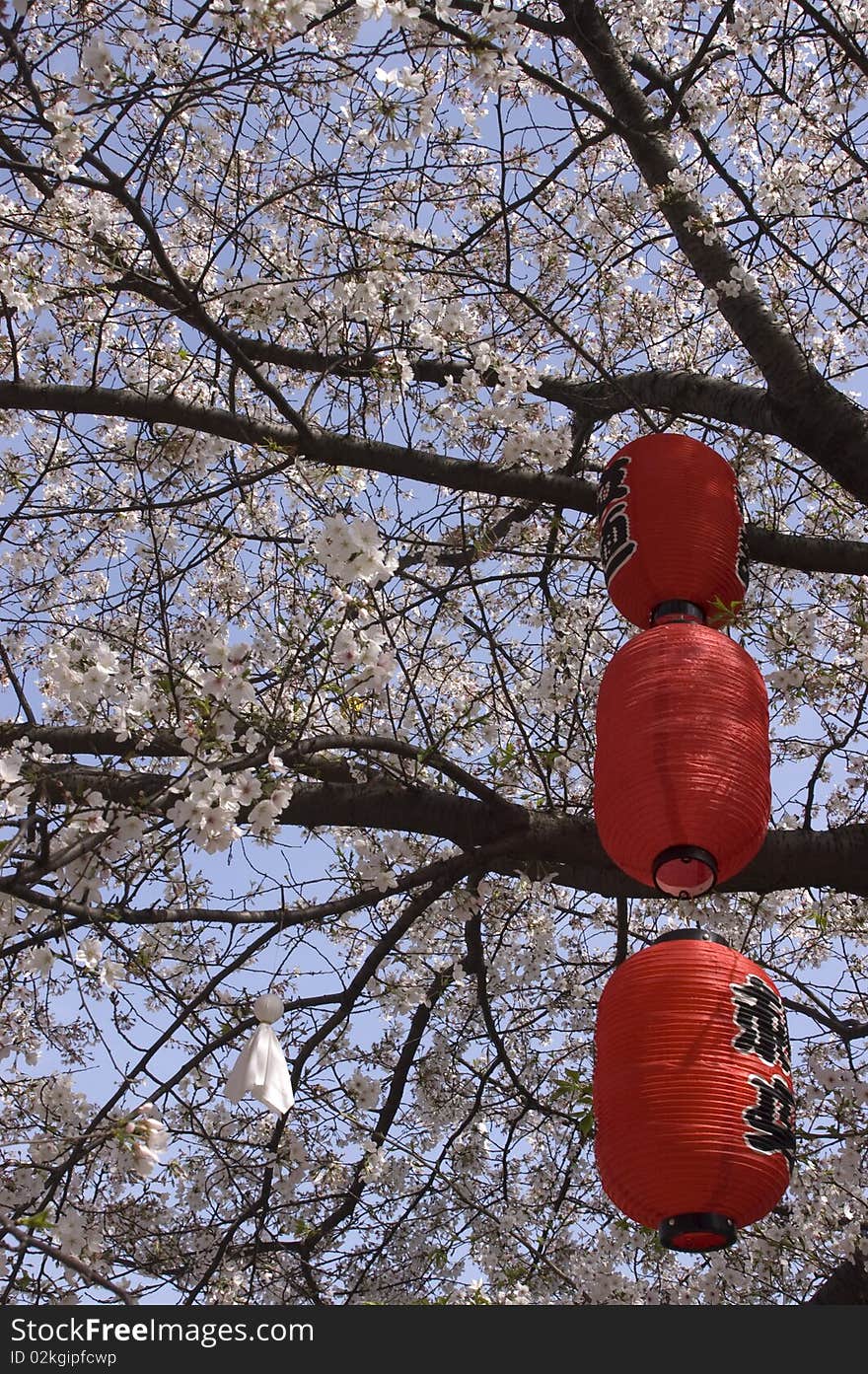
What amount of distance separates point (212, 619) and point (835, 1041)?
3.23 meters

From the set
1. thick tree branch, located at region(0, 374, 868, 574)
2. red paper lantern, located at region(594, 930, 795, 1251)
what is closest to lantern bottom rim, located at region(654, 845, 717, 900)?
red paper lantern, located at region(594, 930, 795, 1251)

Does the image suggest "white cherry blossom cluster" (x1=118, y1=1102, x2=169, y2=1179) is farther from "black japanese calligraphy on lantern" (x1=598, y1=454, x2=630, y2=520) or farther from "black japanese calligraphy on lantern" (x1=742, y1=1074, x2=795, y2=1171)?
"black japanese calligraphy on lantern" (x1=598, y1=454, x2=630, y2=520)

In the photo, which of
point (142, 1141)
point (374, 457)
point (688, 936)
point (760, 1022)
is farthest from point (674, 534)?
point (142, 1141)

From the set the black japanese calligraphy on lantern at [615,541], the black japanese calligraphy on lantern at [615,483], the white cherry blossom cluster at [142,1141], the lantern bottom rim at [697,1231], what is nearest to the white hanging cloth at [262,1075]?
the white cherry blossom cluster at [142,1141]

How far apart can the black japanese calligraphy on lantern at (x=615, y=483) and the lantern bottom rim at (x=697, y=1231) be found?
191cm

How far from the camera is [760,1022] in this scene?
8.57 feet

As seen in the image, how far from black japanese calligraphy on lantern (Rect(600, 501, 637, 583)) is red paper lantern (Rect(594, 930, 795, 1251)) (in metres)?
1.13

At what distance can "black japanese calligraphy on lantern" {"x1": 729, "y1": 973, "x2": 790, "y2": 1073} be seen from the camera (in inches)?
101

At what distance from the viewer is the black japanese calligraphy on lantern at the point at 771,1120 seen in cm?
244

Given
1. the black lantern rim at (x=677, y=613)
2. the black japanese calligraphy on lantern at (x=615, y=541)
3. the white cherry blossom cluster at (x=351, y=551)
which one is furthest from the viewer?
the black japanese calligraphy on lantern at (x=615, y=541)

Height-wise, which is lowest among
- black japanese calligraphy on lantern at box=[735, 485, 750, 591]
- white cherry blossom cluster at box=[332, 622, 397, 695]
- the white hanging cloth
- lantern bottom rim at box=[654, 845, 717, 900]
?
the white hanging cloth

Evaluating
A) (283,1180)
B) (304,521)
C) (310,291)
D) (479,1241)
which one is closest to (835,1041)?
(479,1241)

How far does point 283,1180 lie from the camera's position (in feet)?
14.1

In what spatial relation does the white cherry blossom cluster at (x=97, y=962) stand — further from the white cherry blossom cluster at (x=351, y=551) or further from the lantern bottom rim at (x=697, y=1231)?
the lantern bottom rim at (x=697, y=1231)
